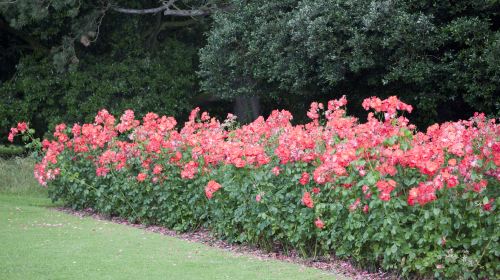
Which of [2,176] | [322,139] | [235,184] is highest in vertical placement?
[322,139]

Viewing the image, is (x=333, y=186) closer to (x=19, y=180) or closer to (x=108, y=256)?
(x=108, y=256)

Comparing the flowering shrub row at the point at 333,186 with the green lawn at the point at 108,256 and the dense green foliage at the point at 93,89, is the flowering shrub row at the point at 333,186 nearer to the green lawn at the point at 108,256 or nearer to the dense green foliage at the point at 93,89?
the green lawn at the point at 108,256

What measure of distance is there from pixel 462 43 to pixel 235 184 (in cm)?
744

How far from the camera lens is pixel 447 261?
19.3 ft

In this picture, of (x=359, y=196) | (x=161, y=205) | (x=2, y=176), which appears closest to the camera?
(x=359, y=196)

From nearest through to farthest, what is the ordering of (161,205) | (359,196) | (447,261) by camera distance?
1. (447,261)
2. (359,196)
3. (161,205)

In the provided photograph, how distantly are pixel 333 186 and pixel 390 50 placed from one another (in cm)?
773

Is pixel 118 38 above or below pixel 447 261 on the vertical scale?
above

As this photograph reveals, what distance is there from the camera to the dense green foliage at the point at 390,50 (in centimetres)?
1352

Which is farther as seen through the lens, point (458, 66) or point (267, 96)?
point (267, 96)

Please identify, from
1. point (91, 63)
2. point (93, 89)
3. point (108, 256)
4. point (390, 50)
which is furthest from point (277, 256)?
point (91, 63)

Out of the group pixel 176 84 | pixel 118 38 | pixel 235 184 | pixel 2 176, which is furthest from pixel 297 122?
pixel 235 184

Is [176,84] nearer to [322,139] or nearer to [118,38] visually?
[118,38]

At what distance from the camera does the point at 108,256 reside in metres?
7.27
